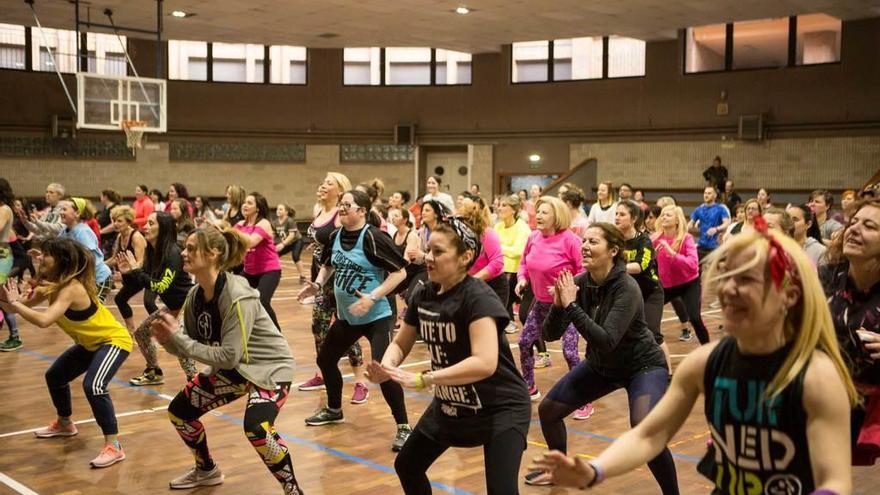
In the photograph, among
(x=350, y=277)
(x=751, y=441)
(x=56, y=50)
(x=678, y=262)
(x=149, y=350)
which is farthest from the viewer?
(x=56, y=50)

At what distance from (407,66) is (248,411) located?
2115 cm

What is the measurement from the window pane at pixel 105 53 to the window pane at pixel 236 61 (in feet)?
8.43

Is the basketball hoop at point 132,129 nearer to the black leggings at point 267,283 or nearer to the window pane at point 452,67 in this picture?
the black leggings at point 267,283

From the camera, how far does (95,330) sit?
5820 mm

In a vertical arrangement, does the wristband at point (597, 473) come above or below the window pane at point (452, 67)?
below

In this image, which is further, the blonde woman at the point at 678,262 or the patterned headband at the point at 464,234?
the blonde woman at the point at 678,262

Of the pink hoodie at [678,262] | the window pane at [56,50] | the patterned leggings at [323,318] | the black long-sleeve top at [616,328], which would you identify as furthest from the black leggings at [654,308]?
the window pane at [56,50]

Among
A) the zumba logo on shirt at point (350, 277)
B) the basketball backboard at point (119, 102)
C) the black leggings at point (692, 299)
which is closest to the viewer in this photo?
the zumba logo on shirt at point (350, 277)

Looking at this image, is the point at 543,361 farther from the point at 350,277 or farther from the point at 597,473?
the point at 597,473

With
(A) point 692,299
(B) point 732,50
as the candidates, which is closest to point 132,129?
(A) point 692,299

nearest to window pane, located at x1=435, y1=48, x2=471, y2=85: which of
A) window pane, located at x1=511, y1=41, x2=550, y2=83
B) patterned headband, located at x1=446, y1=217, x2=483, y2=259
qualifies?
window pane, located at x1=511, y1=41, x2=550, y2=83

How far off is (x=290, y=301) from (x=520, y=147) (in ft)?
36.8

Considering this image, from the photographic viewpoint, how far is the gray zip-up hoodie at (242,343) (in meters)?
4.52

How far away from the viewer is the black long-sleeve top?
14.8 ft
